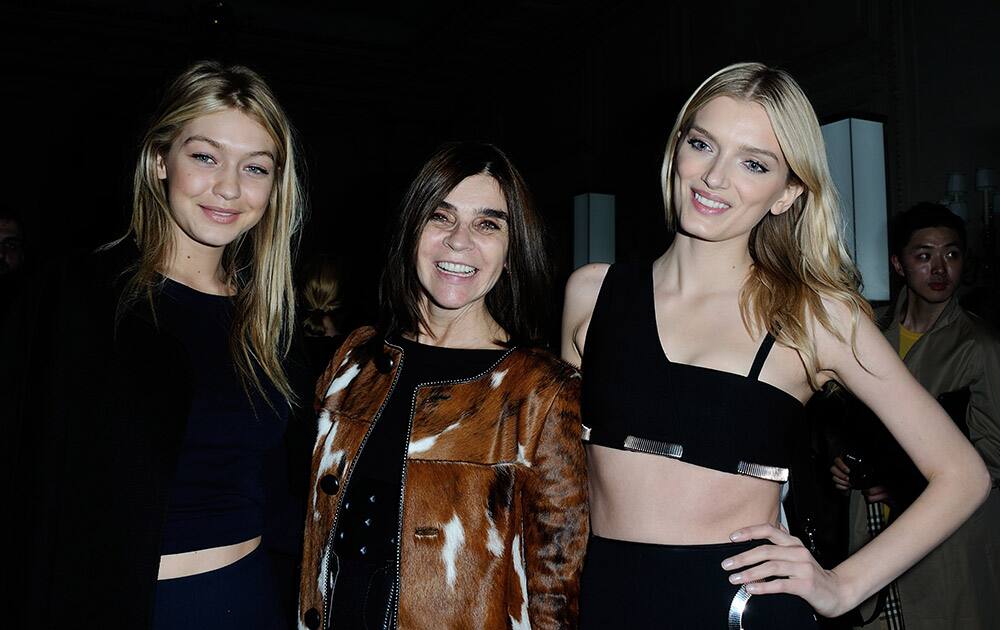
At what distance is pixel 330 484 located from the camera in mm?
1829

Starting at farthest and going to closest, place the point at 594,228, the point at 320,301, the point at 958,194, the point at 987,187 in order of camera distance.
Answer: the point at 594,228
the point at 958,194
the point at 987,187
the point at 320,301

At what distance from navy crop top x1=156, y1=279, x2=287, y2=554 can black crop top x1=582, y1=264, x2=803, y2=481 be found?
72cm

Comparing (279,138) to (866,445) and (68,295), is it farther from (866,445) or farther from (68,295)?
(866,445)

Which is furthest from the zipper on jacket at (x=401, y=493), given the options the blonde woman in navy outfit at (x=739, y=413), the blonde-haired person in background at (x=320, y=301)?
the blonde-haired person in background at (x=320, y=301)

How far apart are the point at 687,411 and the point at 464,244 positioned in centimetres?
64

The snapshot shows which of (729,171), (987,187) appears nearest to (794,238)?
(729,171)

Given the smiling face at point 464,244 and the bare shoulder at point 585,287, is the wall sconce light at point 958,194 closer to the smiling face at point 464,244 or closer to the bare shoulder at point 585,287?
the bare shoulder at point 585,287

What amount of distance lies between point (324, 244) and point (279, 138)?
9.05 m

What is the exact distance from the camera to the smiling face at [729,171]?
5.50 ft

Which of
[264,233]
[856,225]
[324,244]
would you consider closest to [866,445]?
[856,225]

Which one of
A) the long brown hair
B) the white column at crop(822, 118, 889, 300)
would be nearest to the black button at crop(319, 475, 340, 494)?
the long brown hair

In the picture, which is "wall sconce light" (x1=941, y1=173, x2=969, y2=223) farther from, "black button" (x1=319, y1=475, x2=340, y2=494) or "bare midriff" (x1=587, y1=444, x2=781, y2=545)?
"black button" (x1=319, y1=475, x2=340, y2=494)

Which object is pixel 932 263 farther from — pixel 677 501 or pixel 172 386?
pixel 172 386

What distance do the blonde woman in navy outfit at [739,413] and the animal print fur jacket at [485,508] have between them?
0.06 metres
